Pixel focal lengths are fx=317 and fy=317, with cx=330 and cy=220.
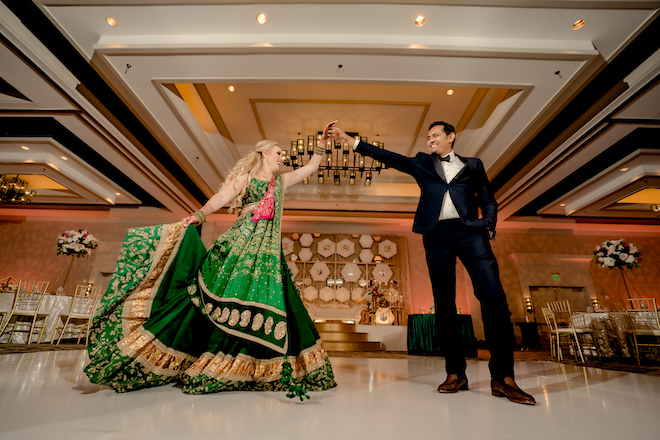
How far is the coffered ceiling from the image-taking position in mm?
3432

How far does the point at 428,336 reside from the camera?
645cm

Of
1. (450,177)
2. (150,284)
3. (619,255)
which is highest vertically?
(619,255)

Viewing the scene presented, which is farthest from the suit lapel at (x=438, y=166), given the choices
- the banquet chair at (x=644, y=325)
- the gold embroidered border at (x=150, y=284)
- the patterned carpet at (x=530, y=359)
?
the banquet chair at (x=644, y=325)

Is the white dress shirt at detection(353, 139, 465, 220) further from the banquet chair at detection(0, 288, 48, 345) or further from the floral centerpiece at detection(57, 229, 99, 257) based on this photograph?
the floral centerpiece at detection(57, 229, 99, 257)

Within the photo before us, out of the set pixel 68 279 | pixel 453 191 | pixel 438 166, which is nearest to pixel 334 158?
pixel 438 166

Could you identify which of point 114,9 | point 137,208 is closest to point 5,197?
point 137,208

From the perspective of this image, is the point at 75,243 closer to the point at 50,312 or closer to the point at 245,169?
the point at 50,312

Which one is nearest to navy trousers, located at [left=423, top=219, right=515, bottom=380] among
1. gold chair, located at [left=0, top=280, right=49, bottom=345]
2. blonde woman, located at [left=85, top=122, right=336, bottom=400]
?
blonde woman, located at [left=85, top=122, right=336, bottom=400]

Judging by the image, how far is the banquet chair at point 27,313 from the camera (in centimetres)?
491

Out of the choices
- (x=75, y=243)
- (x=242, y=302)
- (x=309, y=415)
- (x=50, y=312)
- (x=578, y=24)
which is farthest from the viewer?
(x=75, y=243)

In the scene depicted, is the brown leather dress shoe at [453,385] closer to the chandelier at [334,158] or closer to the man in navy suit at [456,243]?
the man in navy suit at [456,243]

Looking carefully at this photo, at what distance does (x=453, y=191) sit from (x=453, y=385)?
3.81 ft

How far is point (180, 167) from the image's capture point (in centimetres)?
664

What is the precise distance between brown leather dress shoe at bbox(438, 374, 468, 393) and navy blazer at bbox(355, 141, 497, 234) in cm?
90
